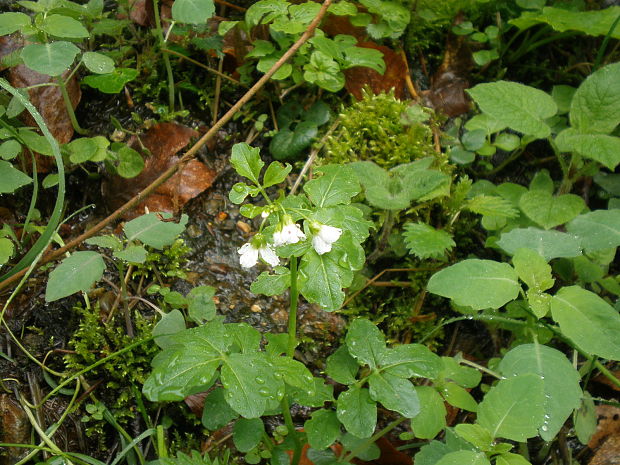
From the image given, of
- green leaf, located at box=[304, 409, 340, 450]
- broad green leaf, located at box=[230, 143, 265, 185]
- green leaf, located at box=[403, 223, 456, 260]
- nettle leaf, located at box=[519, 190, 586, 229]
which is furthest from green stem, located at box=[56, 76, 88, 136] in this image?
nettle leaf, located at box=[519, 190, 586, 229]

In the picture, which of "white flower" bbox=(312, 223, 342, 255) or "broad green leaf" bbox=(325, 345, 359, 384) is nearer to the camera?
"white flower" bbox=(312, 223, 342, 255)

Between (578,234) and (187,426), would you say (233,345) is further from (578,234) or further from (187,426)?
(578,234)

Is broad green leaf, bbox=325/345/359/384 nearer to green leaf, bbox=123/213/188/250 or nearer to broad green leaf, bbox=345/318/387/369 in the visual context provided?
broad green leaf, bbox=345/318/387/369

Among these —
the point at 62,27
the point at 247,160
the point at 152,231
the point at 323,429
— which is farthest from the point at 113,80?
the point at 323,429

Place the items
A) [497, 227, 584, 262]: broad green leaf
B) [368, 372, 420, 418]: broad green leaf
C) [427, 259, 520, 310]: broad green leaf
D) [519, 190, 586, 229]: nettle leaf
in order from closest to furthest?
[368, 372, 420, 418]: broad green leaf, [427, 259, 520, 310]: broad green leaf, [497, 227, 584, 262]: broad green leaf, [519, 190, 586, 229]: nettle leaf

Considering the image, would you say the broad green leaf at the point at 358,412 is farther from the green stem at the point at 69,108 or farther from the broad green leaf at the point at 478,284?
the green stem at the point at 69,108

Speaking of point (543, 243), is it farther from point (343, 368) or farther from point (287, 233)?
point (287, 233)


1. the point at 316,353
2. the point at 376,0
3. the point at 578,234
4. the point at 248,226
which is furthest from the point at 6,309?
the point at 578,234
